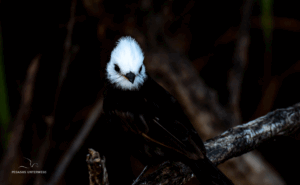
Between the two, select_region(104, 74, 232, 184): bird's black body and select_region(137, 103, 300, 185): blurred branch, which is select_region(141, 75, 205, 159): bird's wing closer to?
select_region(104, 74, 232, 184): bird's black body

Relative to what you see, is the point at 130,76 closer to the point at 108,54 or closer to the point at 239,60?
the point at 108,54

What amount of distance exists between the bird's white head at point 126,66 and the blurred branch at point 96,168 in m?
0.36

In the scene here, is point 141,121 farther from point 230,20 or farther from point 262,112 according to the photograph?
point 230,20

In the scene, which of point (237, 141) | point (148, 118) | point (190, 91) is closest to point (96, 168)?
point (148, 118)

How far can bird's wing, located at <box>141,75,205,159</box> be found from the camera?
1.00 meters

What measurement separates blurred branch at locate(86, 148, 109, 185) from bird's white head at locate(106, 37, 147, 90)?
1.17 ft

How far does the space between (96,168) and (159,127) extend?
0.30 metres

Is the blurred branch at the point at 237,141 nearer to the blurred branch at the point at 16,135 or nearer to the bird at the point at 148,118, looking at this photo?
the bird at the point at 148,118

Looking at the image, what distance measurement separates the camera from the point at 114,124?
1157 mm

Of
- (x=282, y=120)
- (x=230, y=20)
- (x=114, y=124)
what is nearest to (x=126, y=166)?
(x=114, y=124)

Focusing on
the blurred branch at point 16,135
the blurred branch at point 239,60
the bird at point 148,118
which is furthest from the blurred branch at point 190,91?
the blurred branch at point 16,135

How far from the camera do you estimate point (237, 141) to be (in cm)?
121

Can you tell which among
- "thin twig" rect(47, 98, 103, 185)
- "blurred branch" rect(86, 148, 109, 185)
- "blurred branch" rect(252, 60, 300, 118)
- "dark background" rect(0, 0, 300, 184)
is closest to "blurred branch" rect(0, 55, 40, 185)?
"dark background" rect(0, 0, 300, 184)

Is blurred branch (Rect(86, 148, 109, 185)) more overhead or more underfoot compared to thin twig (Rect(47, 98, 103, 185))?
more underfoot
